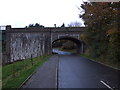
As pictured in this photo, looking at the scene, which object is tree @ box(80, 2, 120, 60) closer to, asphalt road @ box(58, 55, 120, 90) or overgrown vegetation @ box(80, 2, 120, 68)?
overgrown vegetation @ box(80, 2, 120, 68)

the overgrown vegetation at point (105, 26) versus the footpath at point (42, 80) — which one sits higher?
the overgrown vegetation at point (105, 26)

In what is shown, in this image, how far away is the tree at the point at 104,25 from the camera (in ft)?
74.7

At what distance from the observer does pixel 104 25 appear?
94.9 ft

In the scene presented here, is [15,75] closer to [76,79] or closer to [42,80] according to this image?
[42,80]

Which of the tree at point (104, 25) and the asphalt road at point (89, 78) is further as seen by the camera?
the tree at point (104, 25)

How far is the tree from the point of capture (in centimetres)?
2278

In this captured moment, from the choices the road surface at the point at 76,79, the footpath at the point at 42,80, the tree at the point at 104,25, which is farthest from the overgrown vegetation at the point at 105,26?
the footpath at the point at 42,80

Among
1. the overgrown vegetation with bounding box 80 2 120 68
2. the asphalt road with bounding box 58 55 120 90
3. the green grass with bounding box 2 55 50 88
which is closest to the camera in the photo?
the asphalt road with bounding box 58 55 120 90

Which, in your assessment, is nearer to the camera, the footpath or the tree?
the footpath

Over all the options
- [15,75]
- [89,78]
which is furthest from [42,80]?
[15,75]


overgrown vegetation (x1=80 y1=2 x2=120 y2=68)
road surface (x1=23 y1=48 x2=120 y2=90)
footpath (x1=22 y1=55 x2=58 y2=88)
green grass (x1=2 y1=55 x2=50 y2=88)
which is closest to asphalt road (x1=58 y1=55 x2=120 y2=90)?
road surface (x1=23 y1=48 x2=120 y2=90)

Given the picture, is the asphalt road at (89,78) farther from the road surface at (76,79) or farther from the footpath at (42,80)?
the footpath at (42,80)

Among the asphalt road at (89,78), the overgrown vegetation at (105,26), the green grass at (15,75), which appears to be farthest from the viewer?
the overgrown vegetation at (105,26)

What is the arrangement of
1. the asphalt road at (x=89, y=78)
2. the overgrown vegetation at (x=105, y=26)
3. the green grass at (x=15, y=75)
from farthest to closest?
the overgrown vegetation at (x=105, y=26) → the green grass at (x=15, y=75) → the asphalt road at (x=89, y=78)
